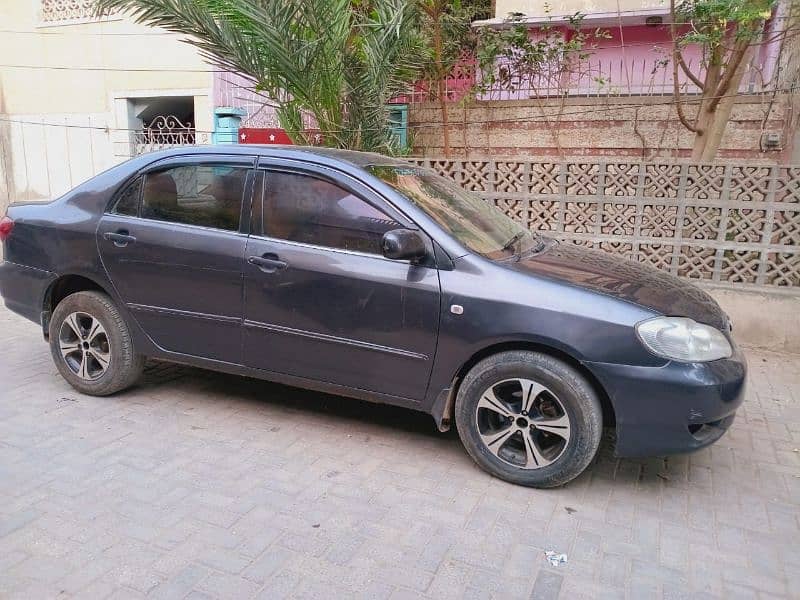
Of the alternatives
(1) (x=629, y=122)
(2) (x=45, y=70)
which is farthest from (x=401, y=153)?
(2) (x=45, y=70)

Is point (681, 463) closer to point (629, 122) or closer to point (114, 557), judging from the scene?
point (114, 557)

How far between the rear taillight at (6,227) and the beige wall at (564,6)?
7647mm

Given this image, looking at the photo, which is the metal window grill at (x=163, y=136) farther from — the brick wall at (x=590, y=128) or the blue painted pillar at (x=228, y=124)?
the brick wall at (x=590, y=128)

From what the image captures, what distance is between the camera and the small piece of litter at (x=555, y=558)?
8.92ft

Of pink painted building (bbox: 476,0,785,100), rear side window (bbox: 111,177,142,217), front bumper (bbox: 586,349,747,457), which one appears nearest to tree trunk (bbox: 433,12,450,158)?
pink painted building (bbox: 476,0,785,100)

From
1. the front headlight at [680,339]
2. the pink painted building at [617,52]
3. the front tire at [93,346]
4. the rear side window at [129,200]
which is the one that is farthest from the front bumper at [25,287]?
the pink painted building at [617,52]

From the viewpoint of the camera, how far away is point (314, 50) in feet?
18.8

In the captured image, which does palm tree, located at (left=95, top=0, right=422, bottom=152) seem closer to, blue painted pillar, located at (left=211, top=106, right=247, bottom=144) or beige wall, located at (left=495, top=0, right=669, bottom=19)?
blue painted pillar, located at (left=211, top=106, right=247, bottom=144)

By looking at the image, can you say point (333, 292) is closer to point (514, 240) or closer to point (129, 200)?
point (514, 240)

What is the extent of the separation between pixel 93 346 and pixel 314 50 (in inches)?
127

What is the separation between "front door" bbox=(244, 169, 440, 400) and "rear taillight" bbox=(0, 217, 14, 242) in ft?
6.49

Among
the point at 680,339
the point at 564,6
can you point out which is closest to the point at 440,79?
the point at 564,6

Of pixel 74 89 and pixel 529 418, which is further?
pixel 74 89

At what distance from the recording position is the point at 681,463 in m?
3.65
